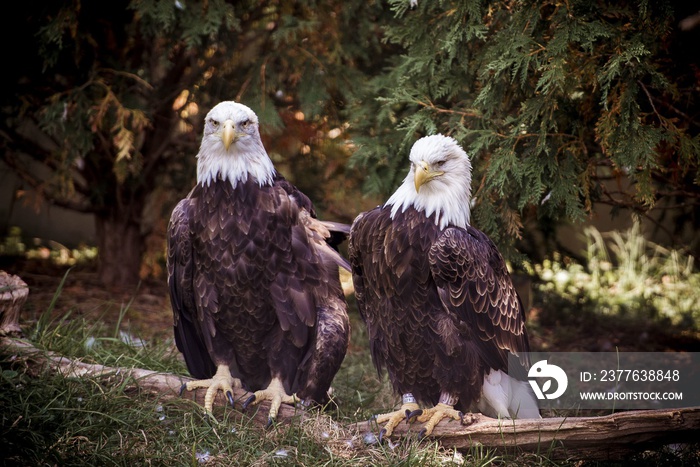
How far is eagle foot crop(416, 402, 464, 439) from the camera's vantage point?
310 cm

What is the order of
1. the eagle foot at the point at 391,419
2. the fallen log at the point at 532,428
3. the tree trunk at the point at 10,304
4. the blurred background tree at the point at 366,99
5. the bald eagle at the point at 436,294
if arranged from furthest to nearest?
1. the tree trunk at the point at 10,304
2. the blurred background tree at the point at 366,99
3. the eagle foot at the point at 391,419
4. the bald eagle at the point at 436,294
5. the fallen log at the point at 532,428

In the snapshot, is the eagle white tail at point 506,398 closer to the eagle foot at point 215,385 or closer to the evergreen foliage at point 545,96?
the evergreen foliage at point 545,96

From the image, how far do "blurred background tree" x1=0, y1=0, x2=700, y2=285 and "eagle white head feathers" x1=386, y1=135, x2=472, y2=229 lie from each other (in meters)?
0.51

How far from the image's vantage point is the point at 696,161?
145 inches

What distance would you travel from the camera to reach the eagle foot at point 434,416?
10.2ft

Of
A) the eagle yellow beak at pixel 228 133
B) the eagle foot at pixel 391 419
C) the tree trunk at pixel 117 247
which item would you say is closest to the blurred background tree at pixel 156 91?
the tree trunk at pixel 117 247

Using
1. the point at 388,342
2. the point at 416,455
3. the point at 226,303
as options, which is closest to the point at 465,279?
the point at 388,342

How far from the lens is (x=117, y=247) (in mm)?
5836

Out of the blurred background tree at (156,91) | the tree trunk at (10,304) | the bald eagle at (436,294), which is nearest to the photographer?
the bald eagle at (436,294)

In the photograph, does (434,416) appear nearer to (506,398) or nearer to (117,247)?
(506,398)

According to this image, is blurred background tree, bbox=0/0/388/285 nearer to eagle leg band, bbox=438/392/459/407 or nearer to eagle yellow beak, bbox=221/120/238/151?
eagle yellow beak, bbox=221/120/238/151

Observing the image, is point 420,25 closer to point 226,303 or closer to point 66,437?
point 226,303

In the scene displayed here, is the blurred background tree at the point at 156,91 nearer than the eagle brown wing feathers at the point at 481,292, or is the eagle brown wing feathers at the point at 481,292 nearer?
the eagle brown wing feathers at the point at 481,292

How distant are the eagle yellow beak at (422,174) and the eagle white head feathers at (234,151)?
73 centimetres
